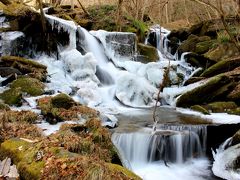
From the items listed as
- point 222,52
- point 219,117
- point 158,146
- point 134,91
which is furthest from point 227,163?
point 222,52

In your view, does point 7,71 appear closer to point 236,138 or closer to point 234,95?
point 234,95

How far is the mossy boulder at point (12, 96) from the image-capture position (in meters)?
10.7

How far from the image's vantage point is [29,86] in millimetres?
12078

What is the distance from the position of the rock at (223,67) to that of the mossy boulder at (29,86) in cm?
648

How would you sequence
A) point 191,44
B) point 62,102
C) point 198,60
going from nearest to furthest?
point 62,102
point 198,60
point 191,44

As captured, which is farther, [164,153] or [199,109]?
[199,109]

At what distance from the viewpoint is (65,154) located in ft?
18.0

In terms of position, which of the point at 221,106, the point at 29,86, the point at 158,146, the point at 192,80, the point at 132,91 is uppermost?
the point at 158,146

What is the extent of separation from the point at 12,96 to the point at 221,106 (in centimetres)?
645

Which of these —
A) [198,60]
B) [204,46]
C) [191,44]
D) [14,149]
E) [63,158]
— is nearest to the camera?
[63,158]

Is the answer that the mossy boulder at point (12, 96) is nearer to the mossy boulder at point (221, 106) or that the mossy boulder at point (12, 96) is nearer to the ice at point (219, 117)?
the ice at point (219, 117)

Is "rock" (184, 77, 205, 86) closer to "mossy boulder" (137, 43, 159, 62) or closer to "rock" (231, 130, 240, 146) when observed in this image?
"mossy boulder" (137, 43, 159, 62)

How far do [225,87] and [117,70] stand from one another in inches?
211

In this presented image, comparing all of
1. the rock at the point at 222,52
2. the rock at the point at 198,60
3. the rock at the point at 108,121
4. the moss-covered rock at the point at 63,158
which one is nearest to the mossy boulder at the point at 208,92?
the rock at the point at 222,52
